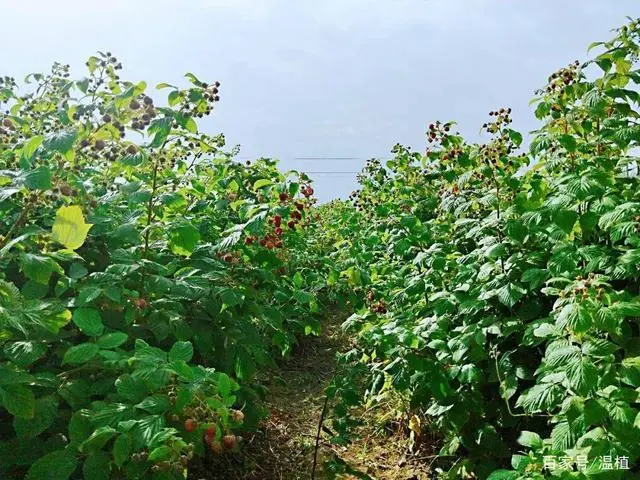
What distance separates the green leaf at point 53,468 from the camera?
1432mm

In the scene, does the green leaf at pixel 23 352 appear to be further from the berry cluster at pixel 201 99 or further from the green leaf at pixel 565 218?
the green leaf at pixel 565 218

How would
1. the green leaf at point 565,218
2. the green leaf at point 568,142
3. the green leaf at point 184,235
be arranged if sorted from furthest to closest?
the green leaf at point 568,142
the green leaf at point 565,218
the green leaf at point 184,235

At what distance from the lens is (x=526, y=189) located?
8.98 feet

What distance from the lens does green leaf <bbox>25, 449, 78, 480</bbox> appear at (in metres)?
1.43

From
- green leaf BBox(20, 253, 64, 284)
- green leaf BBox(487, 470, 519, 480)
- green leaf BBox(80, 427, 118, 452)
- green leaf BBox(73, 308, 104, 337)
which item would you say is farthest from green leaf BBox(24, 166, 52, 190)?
green leaf BBox(487, 470, 519, 480)

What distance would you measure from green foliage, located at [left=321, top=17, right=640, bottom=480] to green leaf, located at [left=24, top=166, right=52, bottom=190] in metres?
1.53

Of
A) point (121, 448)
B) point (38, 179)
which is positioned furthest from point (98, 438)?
point (38, 179)

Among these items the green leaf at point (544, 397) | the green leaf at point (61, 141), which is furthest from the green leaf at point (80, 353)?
the green leaf at point (544, 397)

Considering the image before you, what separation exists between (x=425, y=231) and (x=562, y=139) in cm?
101

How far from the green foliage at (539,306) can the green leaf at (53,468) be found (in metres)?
1.21

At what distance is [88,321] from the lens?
156 centimetres

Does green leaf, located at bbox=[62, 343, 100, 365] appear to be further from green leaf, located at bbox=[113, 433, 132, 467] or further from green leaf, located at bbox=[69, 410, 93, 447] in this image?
green leaf, located at bbox=[113, 433, 132, 467]

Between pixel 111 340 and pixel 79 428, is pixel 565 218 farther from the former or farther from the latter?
pixel 79 428

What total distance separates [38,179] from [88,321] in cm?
44
